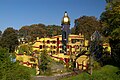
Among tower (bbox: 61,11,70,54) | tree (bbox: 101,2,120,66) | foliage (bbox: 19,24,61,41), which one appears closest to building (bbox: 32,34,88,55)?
tower (bbox: 61,11,70,54)

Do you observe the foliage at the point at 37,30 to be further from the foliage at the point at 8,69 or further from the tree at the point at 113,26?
the foliage at the point at 8,69

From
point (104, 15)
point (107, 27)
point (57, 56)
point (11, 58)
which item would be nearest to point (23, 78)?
point (11, 58)

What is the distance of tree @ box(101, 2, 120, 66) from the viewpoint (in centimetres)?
3253

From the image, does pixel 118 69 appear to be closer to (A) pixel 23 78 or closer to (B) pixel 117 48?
(B) pixel 117 48

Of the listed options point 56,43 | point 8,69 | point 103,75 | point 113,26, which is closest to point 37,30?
point 56,43

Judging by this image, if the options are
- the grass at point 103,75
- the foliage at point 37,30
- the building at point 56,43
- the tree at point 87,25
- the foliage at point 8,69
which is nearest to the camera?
A: the foliage at point 8,69

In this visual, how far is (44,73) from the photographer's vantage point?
35.8 metres

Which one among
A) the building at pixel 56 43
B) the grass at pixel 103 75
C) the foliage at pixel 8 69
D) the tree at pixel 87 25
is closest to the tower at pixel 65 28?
the building at pixel 56 43

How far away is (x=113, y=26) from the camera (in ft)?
111

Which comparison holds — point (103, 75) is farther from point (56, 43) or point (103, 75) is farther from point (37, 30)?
point (37, 30)

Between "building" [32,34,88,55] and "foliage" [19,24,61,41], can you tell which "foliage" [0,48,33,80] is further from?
"foliage" [19,24,61,41]

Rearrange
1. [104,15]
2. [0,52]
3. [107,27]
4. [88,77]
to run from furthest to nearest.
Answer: [104,15]
[107,27]
[88,77]
[0,52]

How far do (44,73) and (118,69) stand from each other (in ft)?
33.1

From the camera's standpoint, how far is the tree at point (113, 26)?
32.5m
